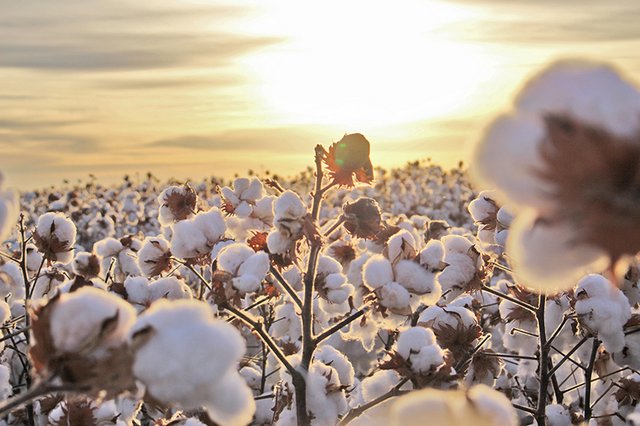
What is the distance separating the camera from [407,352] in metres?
2.67

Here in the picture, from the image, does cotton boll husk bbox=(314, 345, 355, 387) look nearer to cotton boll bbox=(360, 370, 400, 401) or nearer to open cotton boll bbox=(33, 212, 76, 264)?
cotton boll bbox=(360, 370, 400, 401)

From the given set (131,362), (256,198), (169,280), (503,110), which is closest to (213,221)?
(169,280)

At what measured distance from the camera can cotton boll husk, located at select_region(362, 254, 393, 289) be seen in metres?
2.77

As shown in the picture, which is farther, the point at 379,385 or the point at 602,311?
the point at 602,311

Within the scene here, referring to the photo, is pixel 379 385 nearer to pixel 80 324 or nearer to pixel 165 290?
pixel 165 290

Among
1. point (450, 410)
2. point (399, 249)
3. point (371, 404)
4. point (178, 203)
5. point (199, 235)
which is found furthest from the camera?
point (178, 203)

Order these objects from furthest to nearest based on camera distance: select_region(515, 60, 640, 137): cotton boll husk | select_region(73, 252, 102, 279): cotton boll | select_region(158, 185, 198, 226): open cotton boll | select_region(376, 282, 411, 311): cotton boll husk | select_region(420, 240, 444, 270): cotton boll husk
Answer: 1. select_region(73, 252, 102, 279): cotton boll
2. select_region(158, 185, 198, 226): open cotton boll
3. select_region(420, 240, 444, 270): cotton boll husk
4. select_region(376, 282, 411, 311): cotton boll husk
5. select_region(515, 60, 640, 137): cotton boll husk

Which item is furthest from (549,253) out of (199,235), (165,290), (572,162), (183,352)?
(165,290)

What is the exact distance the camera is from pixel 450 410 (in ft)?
4.43

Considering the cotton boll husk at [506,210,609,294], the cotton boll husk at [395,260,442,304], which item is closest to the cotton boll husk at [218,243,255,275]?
the cotton boll husk at [395,260,442,304]

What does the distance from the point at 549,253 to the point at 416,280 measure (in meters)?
1.56

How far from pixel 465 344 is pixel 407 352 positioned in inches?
37.5

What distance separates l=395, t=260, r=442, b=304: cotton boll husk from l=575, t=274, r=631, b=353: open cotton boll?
992 mm

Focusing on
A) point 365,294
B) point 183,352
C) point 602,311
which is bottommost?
point 602,311
